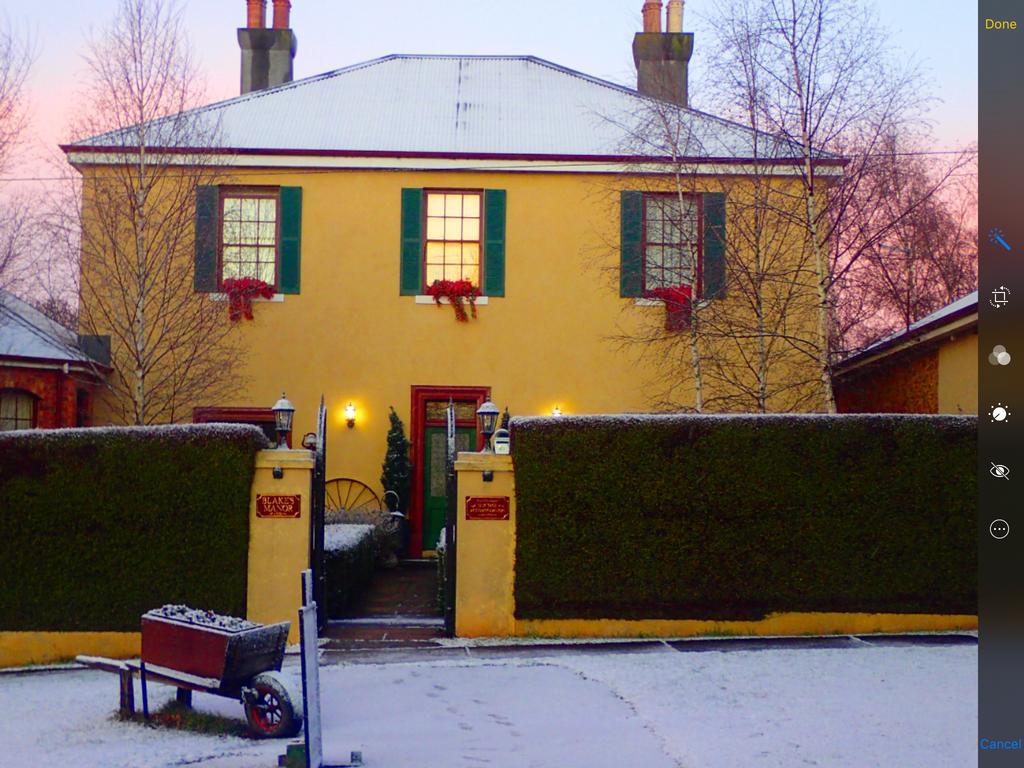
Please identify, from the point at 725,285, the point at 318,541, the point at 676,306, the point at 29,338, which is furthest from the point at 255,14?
the point at 318,541

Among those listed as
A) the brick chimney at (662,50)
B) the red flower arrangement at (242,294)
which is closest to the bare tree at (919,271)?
the brick chimney at (662,50)

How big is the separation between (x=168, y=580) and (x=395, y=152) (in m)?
8.12

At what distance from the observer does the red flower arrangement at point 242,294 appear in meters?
15.8

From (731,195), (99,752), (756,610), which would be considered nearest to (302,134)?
(731,195)

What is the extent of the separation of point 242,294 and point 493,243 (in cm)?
375

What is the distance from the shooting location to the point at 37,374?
1477 centimetres

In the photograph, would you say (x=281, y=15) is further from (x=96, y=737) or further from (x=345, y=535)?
(x=96, y=737)

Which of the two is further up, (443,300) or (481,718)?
(443,300)

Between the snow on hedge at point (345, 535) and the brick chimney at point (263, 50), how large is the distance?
8630 mm

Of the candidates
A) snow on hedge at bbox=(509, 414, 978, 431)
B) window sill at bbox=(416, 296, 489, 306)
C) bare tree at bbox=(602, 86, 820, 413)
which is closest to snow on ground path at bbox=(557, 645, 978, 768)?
snow on hedge at bbox=(509, 414, 978, 431)

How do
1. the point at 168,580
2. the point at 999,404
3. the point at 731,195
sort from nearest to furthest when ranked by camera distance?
1. the point at 999,404
2. the point at 168,580
3. the point at 731,195

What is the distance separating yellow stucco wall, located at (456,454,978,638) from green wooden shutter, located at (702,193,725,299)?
19.1 ft

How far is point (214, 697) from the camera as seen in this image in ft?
27.3

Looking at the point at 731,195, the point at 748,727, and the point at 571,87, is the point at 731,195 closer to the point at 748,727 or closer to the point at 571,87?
the point at 571,87
